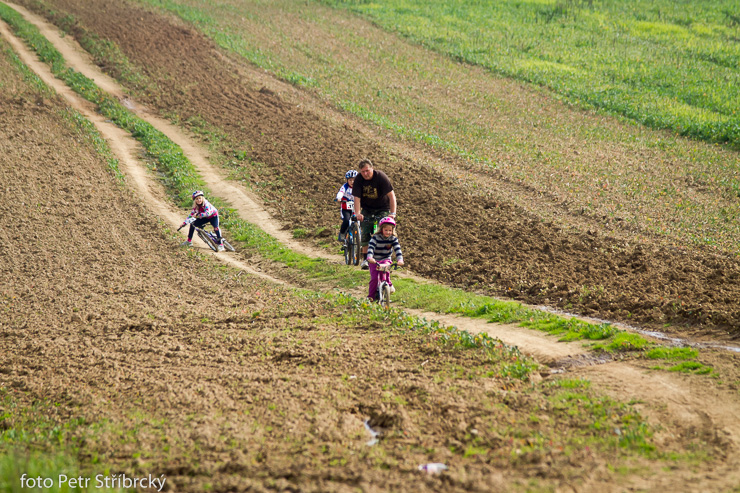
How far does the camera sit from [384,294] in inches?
427

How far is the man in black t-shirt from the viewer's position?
1194cm

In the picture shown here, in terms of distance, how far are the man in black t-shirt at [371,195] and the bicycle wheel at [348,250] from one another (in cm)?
169

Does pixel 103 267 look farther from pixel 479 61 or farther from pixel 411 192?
pixel 479 61

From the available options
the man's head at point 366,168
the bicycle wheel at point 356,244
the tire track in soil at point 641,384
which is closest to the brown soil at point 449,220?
the bicycle wheel at point 356,244

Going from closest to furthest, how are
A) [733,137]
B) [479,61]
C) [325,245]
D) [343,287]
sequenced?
1. [343,287]
2. [325,245]
3. [733,137]
4. [479,61]

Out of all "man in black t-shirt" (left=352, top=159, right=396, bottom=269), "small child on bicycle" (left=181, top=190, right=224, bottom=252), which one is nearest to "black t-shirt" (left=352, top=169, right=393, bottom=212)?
"man in black t-shirt" (left=352, top=159, right=396, bottom=269)

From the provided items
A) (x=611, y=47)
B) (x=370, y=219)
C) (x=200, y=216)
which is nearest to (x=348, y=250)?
(x=370, y=219)

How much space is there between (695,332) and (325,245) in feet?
32.9

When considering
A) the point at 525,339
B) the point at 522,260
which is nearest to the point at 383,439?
the point at 525,339

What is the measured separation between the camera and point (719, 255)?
1339cm

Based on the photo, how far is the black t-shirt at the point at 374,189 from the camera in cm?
1215

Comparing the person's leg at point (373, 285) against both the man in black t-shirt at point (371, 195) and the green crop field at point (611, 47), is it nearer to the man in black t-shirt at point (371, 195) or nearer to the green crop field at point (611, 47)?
the man in black t-shirt at point (371, 195)

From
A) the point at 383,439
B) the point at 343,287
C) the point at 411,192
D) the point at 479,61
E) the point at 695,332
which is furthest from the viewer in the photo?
the point at 479,61

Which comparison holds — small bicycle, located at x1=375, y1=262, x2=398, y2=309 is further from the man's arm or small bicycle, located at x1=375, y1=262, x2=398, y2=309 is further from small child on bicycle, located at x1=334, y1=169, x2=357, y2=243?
small child on bicycle, located at x1=334, y1=169, x2=357, y2=243
